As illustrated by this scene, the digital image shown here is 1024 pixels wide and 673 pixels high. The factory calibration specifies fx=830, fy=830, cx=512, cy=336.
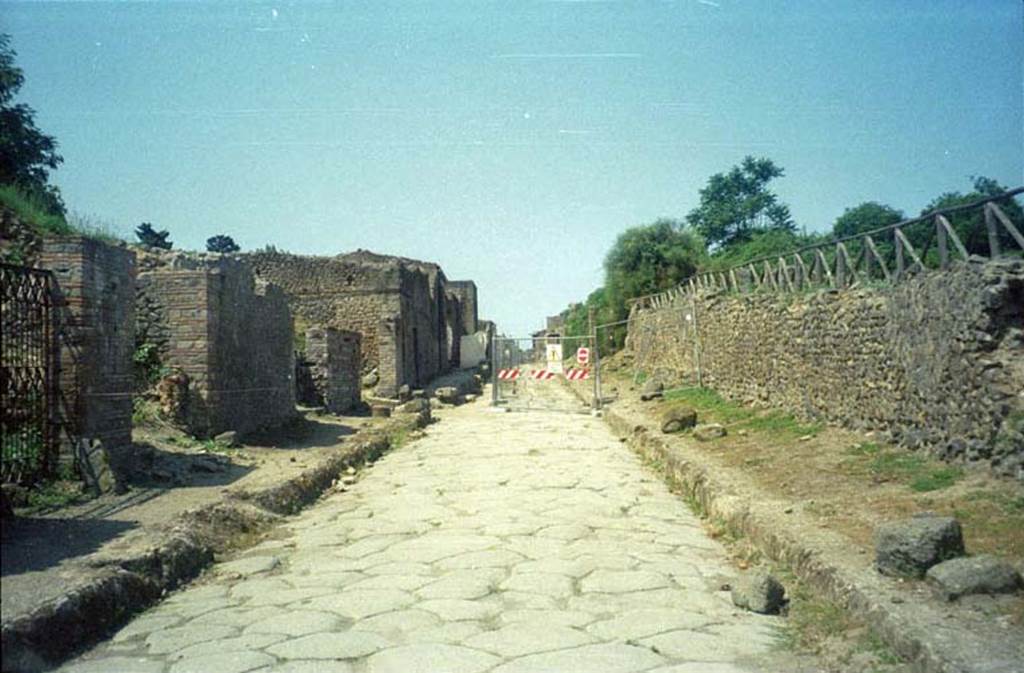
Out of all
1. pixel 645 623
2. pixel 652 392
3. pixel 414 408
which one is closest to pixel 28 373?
pixel 645 623

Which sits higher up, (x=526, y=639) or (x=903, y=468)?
(x=903, y=468)

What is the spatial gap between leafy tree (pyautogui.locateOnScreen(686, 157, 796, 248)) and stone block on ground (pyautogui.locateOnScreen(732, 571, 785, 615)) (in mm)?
44294

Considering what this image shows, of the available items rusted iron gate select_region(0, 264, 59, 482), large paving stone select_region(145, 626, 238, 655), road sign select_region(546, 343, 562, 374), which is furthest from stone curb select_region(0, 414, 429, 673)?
road sign select_region(546, 343, 562, 374)

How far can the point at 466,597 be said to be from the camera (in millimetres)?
4520

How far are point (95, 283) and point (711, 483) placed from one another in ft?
19.8

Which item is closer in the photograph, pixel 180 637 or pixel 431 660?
pixel 431 660

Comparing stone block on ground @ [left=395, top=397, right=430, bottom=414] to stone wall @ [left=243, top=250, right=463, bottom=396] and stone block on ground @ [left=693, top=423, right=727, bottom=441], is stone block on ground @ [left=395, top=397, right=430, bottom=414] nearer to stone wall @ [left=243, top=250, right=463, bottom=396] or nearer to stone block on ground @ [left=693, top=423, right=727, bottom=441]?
stone wall @ [left=243, top=250, right=463, bottom=396]

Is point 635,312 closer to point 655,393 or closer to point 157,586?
point 655,393

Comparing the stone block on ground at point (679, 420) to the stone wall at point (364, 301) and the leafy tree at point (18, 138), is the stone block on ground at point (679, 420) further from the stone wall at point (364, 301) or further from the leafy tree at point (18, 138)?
the stone wall at point (364, 301)

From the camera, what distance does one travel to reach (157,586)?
4.65 metres

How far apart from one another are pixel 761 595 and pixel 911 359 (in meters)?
4.86

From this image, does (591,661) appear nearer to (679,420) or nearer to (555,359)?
(679,420)

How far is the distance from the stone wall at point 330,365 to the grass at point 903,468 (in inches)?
439

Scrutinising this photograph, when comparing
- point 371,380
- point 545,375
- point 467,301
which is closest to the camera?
point 545,375
